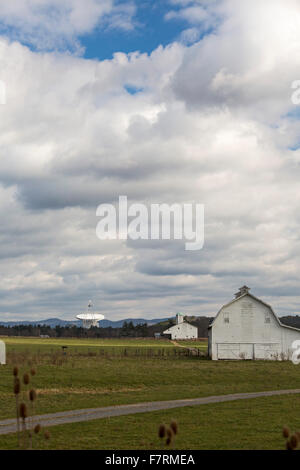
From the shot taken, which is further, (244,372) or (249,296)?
(249,296)

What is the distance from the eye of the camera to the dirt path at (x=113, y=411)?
827 inches

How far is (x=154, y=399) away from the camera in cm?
2916

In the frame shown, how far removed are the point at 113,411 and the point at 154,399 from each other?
200 inches

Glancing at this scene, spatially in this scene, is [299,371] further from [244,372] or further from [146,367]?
[146,367]

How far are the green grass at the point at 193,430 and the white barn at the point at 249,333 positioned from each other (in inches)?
1541

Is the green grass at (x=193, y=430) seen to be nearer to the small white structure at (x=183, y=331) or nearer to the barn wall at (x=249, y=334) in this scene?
the barn wall at (x=249, y=334)

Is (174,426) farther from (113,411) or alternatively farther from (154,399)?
(154,399)

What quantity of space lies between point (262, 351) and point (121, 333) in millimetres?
135228

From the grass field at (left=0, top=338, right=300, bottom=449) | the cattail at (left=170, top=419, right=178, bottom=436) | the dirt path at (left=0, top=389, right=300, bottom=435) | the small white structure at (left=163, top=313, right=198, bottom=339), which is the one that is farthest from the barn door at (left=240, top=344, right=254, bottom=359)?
the small white structure at (left=163, top=313, right=198, bottom=339)

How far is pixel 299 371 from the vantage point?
48.5 meters

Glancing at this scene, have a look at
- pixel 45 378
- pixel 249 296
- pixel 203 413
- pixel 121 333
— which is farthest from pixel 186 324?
pixel 203 413

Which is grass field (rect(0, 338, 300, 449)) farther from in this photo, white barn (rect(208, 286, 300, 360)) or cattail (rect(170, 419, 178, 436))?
white barn (rect(208, 286, 300, 360))

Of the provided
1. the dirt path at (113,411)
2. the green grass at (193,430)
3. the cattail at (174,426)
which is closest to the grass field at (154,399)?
the green grass at (193,430)

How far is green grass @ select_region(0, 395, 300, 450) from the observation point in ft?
53.2
